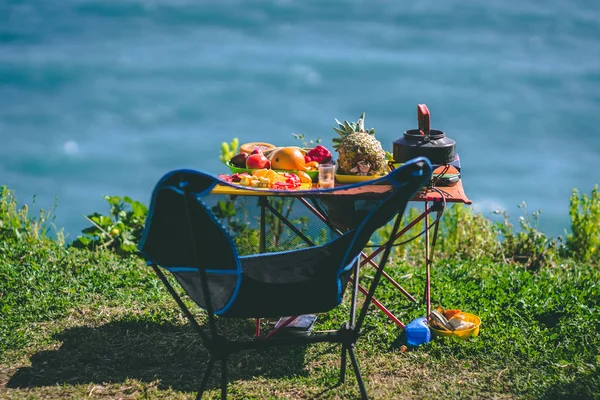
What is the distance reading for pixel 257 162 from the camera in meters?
3.67

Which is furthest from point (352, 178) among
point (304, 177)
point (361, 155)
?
point (304, 177)

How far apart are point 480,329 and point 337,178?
1.06 m

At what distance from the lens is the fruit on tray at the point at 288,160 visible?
144 inches

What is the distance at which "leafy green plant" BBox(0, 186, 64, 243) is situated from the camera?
5195 millimetres

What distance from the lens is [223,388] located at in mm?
2848

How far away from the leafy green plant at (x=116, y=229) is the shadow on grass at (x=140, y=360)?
144cm

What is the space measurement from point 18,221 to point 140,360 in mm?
2159

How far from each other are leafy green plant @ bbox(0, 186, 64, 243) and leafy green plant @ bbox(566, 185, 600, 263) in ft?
12.1

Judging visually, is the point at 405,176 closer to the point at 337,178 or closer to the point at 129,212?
the point at 337,178

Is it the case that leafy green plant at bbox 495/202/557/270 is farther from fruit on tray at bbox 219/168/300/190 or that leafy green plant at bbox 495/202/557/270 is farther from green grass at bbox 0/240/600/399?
fruit on tray at bbox 219/168/300/190

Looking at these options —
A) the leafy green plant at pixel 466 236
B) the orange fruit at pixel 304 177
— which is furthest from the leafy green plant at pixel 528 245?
the orange fruit at pixel 304 177

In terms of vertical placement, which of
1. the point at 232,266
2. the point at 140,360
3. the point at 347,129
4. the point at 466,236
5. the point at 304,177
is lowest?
the point at 140,360

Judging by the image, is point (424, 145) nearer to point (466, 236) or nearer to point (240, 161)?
point (240, 161)

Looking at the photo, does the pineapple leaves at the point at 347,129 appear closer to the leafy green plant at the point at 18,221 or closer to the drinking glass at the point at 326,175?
the drinking glass at the point at 326,175
